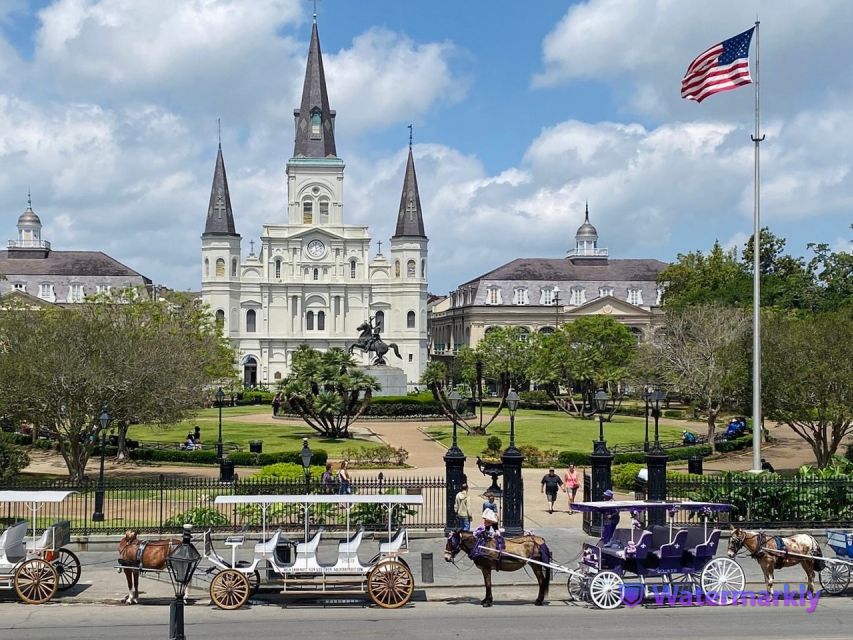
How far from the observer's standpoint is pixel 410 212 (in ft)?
341

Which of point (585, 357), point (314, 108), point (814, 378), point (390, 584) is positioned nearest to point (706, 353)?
point (585, 357)

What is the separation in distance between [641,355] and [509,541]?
4804cm

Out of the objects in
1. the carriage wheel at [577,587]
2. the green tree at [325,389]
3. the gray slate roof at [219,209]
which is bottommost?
the carriage wheel at [577,587]

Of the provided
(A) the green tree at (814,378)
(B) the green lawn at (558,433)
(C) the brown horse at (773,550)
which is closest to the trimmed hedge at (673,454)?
(B) the green lawn at (558,433)

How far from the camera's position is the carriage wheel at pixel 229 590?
55.9 ft

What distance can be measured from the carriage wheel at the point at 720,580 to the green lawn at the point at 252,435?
2637 centimetres

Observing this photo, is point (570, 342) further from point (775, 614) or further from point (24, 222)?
point (24, 222)

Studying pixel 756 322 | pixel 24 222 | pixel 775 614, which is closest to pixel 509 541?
pixel 775 614

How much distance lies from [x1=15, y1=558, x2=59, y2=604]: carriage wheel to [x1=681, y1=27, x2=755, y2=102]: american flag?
21437mm

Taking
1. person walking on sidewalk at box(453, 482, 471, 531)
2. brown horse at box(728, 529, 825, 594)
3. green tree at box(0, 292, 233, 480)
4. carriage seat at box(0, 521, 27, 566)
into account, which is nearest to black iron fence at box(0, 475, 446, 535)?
person walking on sidewalk at box(453, 482, 471, 531)

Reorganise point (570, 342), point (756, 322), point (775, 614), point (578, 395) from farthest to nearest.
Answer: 1. point (578, 395)
2. point (570, 342)
3. point (756, 322)
4. point (775, 614)

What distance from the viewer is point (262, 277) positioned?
10331 centimetres

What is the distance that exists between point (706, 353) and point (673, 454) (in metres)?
12.9

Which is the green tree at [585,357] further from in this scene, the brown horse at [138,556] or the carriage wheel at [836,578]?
the brown horse at [138,556]
